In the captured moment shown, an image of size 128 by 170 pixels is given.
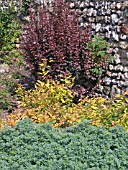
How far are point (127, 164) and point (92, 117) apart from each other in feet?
3.50

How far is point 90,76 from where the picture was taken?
5.79m

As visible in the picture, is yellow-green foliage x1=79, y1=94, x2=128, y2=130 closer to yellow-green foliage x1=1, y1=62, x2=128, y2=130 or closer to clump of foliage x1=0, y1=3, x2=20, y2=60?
yellow-green foliage x1=1, y1=62, x2=128, y2=130

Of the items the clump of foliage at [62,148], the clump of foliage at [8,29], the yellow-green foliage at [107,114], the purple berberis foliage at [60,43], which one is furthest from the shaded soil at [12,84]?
the clump of foliage at [62,148]

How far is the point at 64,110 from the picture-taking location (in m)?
4.46

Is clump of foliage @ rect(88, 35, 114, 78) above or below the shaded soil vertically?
above

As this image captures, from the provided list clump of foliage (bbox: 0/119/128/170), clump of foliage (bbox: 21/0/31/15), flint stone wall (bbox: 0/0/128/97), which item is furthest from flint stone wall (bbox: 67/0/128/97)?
clump of foliage (bbox: 0/119/128/170)

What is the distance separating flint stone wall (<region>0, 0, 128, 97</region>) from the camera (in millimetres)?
5598

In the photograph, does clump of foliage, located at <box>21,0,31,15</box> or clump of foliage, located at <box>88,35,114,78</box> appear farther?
clump of foliage, located at <box>21,0,31,15</box>

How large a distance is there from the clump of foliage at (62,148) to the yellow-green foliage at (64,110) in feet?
1.54

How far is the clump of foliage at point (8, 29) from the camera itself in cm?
770

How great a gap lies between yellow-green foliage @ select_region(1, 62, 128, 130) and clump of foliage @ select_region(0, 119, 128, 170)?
470 mm

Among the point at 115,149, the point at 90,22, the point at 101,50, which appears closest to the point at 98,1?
the point at 90,22

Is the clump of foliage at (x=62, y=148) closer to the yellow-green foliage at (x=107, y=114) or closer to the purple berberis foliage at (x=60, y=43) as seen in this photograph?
the yellow-green foliage at (x=107, y=114)

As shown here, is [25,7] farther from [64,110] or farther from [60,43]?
[64,110]
